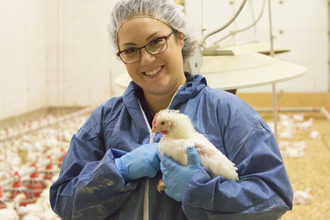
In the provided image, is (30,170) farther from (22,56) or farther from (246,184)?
(22,56)

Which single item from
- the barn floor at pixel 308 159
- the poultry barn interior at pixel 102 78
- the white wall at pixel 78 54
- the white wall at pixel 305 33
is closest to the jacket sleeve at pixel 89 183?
the poultry barn interior at pixel 102 78

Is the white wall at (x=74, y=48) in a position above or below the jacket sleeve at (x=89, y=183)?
above

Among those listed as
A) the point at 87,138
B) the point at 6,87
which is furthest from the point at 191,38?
the point at 6,87

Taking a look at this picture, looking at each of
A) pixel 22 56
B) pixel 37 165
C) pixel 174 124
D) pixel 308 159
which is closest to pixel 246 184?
pixel 174 124

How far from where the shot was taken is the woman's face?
107 centimetres

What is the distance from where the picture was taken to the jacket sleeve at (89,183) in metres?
1.02

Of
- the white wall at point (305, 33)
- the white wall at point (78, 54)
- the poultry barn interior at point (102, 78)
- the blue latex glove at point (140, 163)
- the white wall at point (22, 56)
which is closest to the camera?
the blue latex glove at point (140, 163)

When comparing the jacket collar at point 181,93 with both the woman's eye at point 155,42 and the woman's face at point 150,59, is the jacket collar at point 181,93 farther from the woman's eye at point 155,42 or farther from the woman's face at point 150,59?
the woman's eye at point 155,42

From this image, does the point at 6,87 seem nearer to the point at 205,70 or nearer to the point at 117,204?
the point at 205,70

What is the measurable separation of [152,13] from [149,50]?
0.14 m

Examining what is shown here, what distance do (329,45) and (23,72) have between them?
486cm

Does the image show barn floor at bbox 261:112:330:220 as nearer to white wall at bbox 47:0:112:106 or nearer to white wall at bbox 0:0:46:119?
white wall at bbox 47:0:112:106

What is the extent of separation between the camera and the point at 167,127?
1.00 meters

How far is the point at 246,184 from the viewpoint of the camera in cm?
92
